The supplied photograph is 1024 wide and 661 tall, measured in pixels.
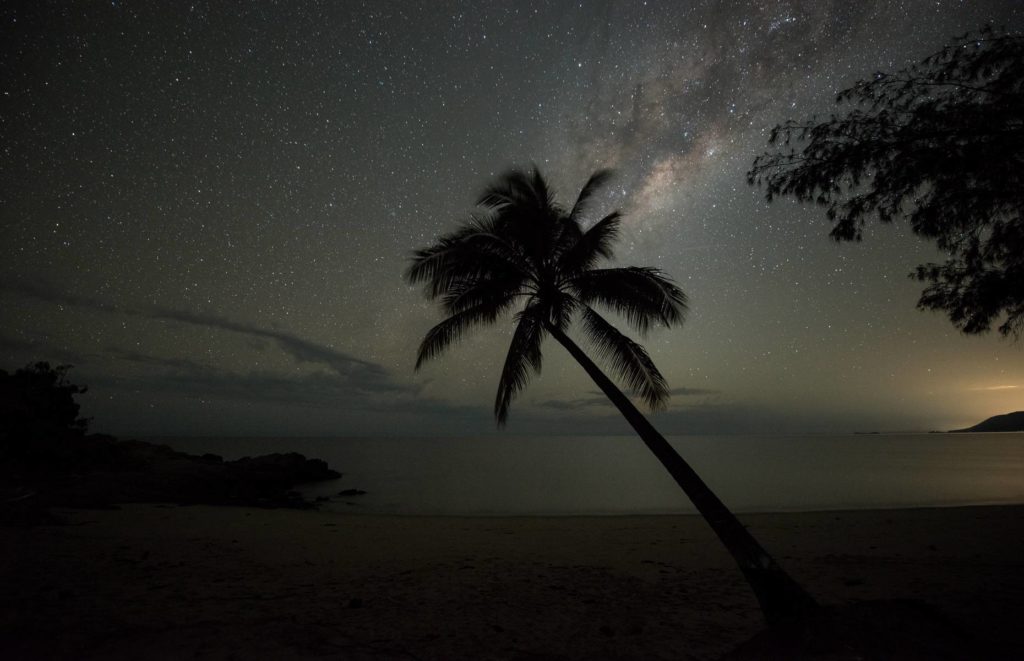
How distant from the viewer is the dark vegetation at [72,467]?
47.1ft

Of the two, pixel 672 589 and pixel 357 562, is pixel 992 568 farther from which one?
pixel 357 562

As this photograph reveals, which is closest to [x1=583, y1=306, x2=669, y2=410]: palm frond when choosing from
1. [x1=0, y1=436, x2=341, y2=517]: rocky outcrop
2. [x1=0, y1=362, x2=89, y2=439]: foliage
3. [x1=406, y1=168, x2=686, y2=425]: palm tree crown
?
[x1=406, y1=168, x2=686, y2=425]: palm tree crown

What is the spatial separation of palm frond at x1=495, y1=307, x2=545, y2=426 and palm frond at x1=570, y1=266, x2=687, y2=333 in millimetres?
1203

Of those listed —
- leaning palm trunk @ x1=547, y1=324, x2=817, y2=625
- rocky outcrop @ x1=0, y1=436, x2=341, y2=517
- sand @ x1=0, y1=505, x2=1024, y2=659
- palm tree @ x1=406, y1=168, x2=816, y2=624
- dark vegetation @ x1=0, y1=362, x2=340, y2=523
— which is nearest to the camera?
sand @ x1=0, y1=505, x2=1024, y2=659

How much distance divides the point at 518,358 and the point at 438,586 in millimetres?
4491

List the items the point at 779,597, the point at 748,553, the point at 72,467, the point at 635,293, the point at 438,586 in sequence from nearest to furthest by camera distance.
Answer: the point at 779,597 < the point at 748,553 < the point at 438,586 < the point at 635,293 < the point at 72,467

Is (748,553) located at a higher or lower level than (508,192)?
lower

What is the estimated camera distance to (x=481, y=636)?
15.9 ft

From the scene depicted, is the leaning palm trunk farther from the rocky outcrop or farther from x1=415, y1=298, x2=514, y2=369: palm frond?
the rocky outcrop

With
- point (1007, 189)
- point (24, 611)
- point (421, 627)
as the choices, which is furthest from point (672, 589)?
point (24, 611)

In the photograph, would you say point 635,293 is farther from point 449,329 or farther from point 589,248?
point 449,329

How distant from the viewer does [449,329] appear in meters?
10.0

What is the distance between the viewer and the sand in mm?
4402

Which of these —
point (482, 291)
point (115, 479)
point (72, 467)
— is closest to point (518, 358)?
point (482, 291)
